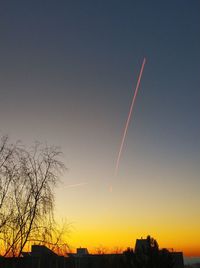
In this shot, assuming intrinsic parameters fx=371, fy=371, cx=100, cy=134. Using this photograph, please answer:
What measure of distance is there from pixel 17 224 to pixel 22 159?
8.78ft

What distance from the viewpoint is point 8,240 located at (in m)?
15.5

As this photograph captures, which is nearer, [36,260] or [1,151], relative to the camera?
[1,151]

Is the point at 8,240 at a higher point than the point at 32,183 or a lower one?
lower

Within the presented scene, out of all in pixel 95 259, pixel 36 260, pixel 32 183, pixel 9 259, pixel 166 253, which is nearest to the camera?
pixel 32 183

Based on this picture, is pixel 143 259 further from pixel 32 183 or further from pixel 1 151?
pixel 1 151

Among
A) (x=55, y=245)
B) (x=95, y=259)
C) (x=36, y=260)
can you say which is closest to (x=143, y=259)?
(x=55, y=245)

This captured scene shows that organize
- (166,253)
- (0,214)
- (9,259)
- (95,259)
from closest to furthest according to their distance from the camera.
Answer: (0,214) < (166,253) < (9,259) < (95,259)

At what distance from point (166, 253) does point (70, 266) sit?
24.7 meters

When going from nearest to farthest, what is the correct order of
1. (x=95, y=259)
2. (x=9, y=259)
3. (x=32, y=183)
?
(x=32, y=183), (x=9, y=259), (x=95, y=259)

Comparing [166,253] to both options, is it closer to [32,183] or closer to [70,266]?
[32,183]

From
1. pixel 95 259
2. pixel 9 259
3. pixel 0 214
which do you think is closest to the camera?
pixel 0 214

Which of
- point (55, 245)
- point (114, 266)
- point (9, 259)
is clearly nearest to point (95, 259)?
point (114, 266)

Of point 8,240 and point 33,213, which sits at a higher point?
point 33,213

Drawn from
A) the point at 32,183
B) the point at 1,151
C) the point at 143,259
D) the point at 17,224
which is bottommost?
the point at 143,259
